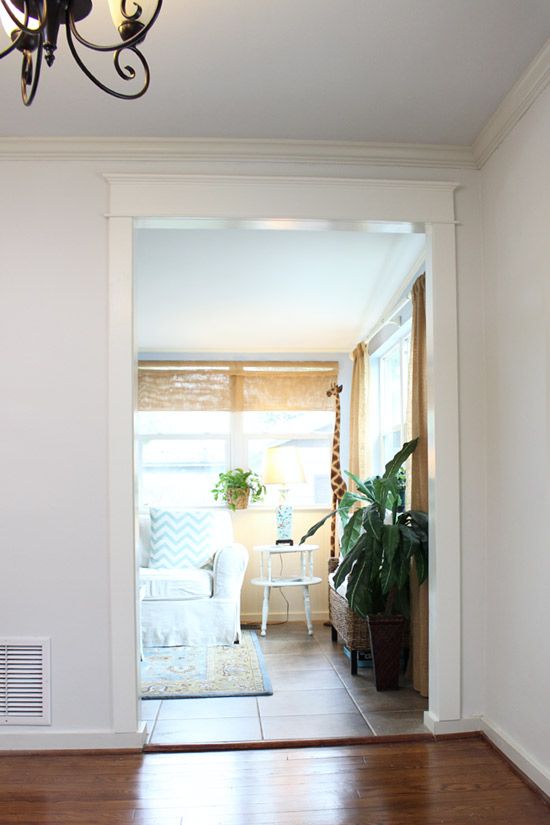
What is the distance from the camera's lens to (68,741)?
3.40 m

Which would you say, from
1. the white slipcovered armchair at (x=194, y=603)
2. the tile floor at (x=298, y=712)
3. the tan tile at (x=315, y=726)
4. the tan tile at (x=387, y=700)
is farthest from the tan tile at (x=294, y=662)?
the tan tile at (x=315, y=726)

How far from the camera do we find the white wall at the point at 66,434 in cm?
344

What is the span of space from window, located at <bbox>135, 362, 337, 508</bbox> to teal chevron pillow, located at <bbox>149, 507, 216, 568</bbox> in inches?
22.4

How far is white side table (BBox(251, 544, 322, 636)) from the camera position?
6270 millimetres

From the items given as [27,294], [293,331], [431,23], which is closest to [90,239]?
[27,294]

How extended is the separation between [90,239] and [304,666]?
303cm

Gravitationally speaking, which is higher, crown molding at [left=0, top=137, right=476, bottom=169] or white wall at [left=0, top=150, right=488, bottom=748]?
crown molding at [left=0, top=137, right=476, bottom=169]

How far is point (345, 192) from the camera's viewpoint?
11.9 ft

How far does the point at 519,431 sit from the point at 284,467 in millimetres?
3722

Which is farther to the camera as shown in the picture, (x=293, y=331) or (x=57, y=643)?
(x=293, y=331)

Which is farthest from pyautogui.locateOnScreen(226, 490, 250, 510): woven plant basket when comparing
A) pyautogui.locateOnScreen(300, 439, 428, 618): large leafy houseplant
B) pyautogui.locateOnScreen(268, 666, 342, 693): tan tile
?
pyautogui.locateOnScreen(300, 439, 428, 618): large leafy houseplant

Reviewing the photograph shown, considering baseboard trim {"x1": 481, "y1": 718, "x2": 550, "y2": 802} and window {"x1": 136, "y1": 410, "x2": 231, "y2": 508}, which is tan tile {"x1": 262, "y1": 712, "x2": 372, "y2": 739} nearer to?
baseboard trim {"x1": 481, "y1": 718, "x2": 550, "y2": 802}

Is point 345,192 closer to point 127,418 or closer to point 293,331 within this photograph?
point 127,418

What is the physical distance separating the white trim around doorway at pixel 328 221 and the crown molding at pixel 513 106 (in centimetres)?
22
